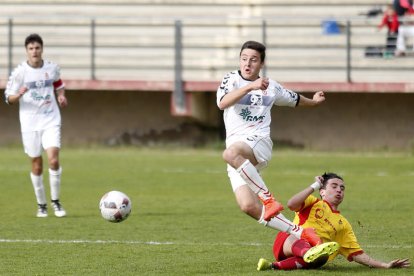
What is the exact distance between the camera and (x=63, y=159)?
2291cm

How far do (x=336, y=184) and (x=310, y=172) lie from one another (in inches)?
411

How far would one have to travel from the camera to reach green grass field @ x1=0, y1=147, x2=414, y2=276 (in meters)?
10.1

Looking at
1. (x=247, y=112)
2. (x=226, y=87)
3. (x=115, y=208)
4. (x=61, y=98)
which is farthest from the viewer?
(x=61, y=98)

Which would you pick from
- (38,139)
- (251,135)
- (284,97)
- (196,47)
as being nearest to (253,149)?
(251,135)

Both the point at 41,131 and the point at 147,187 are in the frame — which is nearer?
the point at 41,131

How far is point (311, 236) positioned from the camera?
947cm

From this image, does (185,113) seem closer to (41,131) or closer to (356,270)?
(41,131)

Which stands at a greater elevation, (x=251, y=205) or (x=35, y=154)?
(x=251, y=205)

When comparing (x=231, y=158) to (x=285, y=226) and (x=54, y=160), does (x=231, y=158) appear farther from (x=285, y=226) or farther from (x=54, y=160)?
(x=54, y=160)

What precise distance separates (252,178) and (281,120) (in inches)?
641

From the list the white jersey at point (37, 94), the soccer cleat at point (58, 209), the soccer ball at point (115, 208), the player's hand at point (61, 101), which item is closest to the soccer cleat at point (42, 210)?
the soccer cleat at point (58, 209)

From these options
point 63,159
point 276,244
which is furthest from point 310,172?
point 276,244

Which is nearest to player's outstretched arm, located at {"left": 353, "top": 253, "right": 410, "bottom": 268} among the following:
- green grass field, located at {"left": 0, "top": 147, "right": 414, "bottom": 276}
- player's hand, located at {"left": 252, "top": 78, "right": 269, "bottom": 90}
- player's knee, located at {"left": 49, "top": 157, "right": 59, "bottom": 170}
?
green grass field, located at {"left": 0, "top": 147, "right": 414, "bottom": 276}

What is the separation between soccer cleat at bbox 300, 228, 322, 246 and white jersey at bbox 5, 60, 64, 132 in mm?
5608
